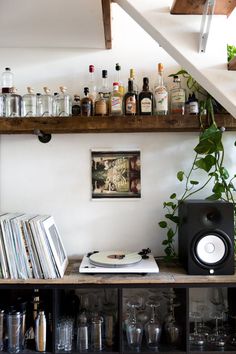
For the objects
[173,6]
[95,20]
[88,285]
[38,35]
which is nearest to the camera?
[173,6]

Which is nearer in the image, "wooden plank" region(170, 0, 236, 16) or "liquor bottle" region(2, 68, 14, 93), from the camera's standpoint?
"wooden plank" region(170, 0, 236, 16)

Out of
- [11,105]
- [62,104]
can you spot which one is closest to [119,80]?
[62,104]

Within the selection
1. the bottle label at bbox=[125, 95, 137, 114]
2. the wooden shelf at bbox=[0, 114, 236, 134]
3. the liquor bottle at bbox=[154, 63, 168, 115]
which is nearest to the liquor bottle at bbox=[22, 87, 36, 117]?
the wooden shelf at bbox=[0, 114, 236, 134]

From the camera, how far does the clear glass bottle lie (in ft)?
5.88

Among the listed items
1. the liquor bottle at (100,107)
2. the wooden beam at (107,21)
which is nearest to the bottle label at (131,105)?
the liquor bottle at (100,107)

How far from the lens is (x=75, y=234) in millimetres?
1872

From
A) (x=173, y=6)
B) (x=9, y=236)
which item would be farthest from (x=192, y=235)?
(x=173, y=6)

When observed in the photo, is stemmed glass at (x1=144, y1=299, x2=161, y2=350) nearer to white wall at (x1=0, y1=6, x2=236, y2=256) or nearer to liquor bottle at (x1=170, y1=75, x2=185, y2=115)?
white wall at (x1=0, y1=6, x2=236, y2=256)

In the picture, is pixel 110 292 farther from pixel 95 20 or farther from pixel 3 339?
pixel 95 20

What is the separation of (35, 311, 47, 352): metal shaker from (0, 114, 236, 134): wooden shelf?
2.96 ft

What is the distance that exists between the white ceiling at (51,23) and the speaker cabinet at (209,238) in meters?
0.99

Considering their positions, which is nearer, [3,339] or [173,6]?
[173,6]

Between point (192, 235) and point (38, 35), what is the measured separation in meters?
1.28

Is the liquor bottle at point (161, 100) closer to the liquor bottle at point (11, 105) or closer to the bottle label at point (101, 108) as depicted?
the bottle label at point (101, 108)
